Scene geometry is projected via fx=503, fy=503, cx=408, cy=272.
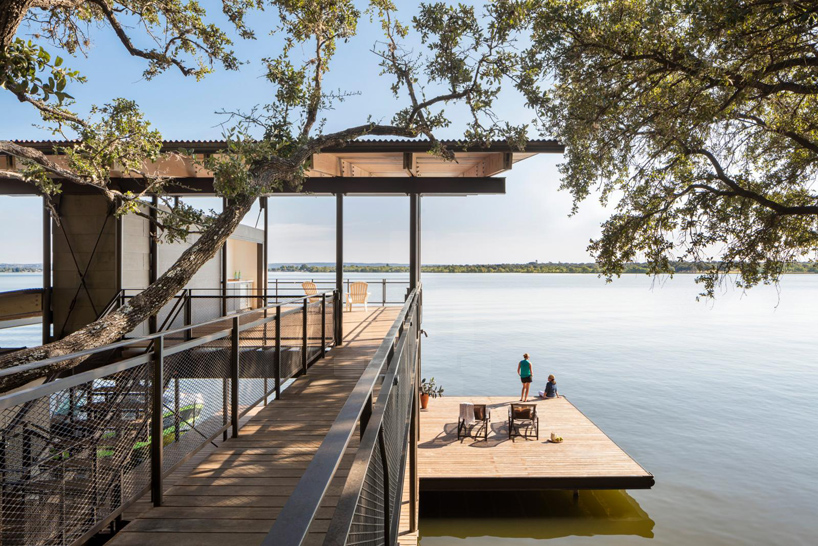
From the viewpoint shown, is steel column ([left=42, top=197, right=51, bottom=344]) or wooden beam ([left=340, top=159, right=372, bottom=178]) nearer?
wooden beam ([left=340, top=159, right=372, bottom=178])

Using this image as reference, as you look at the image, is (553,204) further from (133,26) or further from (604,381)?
(133,26)

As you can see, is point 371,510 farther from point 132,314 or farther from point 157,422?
point 132,314

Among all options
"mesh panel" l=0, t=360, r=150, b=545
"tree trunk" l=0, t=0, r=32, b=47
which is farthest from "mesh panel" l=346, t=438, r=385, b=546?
"tree trunk" l=0, t=0, r=32, b=47

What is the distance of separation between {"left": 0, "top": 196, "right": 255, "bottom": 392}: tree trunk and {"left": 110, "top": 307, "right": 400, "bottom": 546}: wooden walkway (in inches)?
81.6

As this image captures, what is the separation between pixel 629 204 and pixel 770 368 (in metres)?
36.7

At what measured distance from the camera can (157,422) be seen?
3059 millimetres

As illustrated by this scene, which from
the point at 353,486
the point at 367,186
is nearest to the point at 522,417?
the point at 367,186

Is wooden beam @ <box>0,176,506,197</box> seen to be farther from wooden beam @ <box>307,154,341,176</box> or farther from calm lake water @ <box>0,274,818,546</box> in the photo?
calm lake water @ <box>0,274,818,546</box>

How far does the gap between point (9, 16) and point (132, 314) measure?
337 centimetres

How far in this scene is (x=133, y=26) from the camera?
831 centimetres

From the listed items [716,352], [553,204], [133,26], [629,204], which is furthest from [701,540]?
[553,204]

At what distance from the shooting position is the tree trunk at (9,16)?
5.15 m

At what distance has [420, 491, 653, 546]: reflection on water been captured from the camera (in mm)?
12195

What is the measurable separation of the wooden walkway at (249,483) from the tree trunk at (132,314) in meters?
2.07
